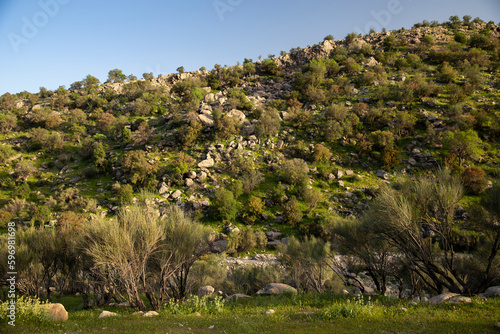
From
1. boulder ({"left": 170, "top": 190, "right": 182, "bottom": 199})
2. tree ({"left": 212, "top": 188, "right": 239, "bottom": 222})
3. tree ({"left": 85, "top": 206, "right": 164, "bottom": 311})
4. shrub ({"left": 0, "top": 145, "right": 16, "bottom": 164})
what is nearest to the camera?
tree ({"left": 85, "top": 206, "right": 164, "bottom": 311})

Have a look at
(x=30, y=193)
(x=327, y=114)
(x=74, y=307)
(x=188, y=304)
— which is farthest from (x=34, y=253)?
(x=327, y=114)

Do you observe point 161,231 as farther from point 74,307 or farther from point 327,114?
point 327,114

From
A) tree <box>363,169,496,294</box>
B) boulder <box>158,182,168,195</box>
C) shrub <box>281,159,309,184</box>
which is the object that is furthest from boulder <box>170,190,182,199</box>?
tree <box>363,169,496,294</box>

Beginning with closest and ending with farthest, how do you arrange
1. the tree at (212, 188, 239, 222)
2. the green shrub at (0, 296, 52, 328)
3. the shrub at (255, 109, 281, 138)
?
the green shrub at (0, 296, 52, 328)
the tree at (212, 188, 239, 222)
the shrub at (255, 109, 281, 138)

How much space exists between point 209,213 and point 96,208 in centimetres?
1516

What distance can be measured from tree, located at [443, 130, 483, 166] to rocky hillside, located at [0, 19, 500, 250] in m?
0.23

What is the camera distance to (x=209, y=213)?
28.5 m

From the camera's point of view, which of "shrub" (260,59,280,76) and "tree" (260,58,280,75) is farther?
"tree" (260,58,280,75)

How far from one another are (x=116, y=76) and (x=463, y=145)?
98060mm

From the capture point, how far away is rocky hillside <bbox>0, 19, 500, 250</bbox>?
28.8 meters

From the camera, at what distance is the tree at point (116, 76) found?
252 feet

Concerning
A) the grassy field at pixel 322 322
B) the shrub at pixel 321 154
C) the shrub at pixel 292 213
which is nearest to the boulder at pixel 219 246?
the shrub at pixel 292 213

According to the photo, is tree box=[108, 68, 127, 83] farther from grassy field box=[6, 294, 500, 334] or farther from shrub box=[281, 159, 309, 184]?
grassy field box=[6, 294, 500, 334]

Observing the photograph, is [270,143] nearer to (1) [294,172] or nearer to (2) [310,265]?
(1) [294,172]
